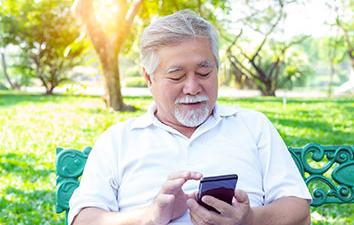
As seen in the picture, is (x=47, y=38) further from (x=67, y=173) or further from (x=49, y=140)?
(x=67, y=173)

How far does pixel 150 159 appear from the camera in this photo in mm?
2240

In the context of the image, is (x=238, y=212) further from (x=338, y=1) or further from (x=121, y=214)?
(x=338, y=1)

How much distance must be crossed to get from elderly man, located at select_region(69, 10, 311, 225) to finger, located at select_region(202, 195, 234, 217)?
0.86 feet

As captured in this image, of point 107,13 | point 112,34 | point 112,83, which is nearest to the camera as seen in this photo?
point 112,83

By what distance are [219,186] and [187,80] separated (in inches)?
21.2

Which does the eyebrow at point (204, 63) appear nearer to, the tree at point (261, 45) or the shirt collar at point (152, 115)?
the shirt collar at point (152, 115)

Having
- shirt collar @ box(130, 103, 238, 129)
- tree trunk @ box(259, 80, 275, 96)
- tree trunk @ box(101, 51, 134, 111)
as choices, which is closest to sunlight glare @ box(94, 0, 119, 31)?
tree trunk @ box(101, 51, 134, 111)

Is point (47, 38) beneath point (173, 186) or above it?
beneath

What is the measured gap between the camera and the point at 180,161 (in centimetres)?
221

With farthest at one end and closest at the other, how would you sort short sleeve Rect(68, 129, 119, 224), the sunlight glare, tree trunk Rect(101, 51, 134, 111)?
1. the sunlight glare
2. tree trunk Rect(101, 51, 134, 111)
3. short sleeve Rect(68, 129, 119, 224)

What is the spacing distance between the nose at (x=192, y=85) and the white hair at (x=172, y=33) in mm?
133

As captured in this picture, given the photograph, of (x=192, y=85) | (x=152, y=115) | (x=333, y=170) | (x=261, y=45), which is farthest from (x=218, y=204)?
(x=261, y=45)

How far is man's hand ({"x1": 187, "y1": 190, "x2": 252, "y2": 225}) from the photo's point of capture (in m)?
1.80

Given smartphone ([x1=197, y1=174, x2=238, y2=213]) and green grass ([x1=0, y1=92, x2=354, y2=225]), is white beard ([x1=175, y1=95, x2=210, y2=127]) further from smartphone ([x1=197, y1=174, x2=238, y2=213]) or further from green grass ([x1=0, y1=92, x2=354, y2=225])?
green grass ([x1=0, y1=92, x2=354, y2=225])
